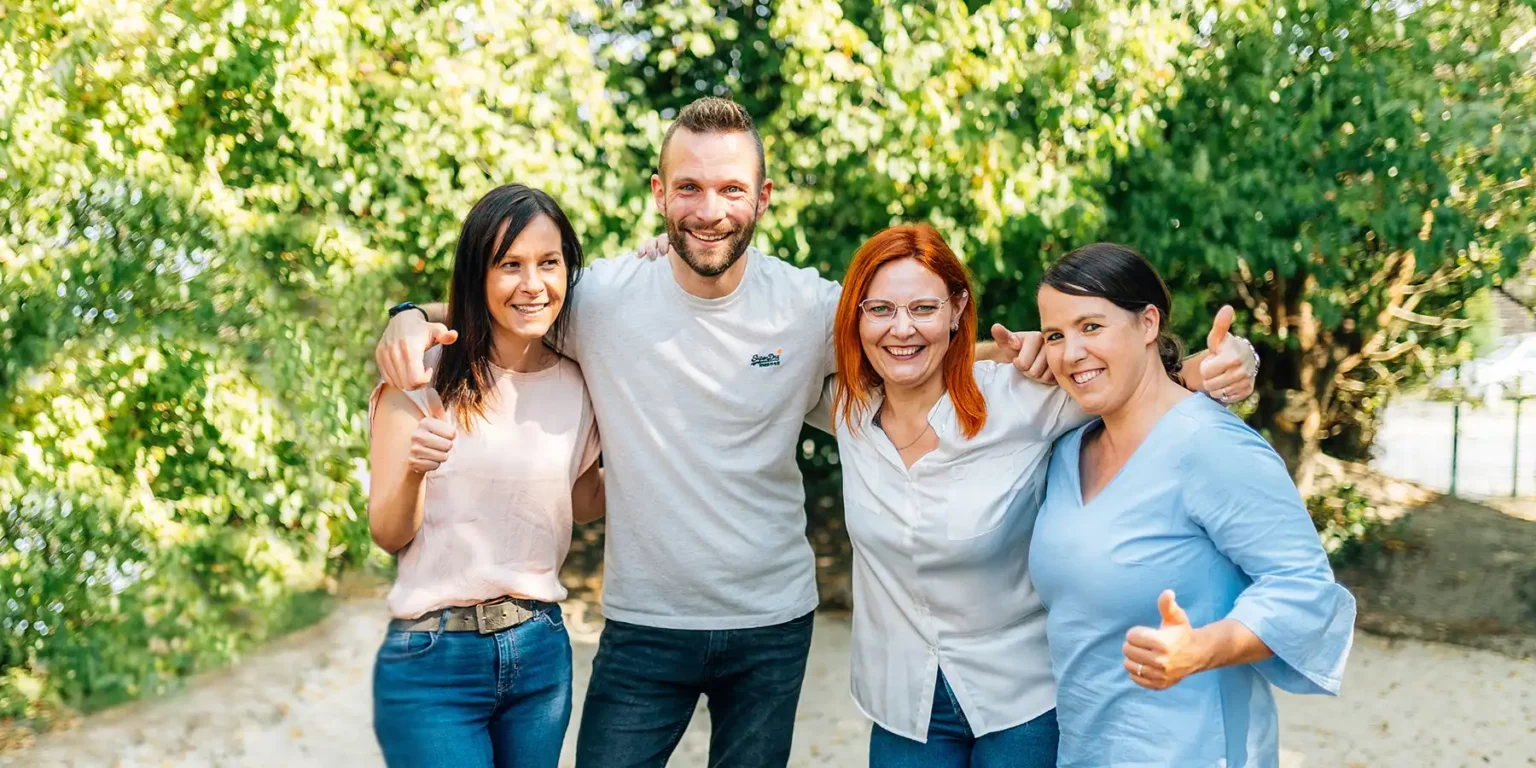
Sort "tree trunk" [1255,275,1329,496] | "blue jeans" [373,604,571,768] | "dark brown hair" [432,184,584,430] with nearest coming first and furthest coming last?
"blue jeans" [373,604,571,768]
"dark brown hair" [432,184,584,430]
"tree trunk" [1255,275,1329,496]

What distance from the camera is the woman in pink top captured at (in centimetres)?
251

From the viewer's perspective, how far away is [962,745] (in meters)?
2.58

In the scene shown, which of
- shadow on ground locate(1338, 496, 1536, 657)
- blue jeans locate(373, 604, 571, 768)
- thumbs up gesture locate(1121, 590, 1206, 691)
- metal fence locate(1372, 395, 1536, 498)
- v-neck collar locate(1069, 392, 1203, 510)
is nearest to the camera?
thumbs up gesture locate(1121, 590, 1206, 691)

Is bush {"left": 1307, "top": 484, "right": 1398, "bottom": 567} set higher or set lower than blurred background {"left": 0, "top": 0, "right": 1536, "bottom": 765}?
lower

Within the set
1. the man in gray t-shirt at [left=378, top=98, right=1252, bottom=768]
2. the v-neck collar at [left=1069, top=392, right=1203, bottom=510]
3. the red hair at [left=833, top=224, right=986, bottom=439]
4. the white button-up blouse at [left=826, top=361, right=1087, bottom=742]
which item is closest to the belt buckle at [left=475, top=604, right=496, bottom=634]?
the man in gray t-shirt at [left=378, top=98, right=1252, bottom=768]

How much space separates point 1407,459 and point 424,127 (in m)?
8.57

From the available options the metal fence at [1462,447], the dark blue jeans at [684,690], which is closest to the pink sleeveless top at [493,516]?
the dark blue jeans at [684,690]

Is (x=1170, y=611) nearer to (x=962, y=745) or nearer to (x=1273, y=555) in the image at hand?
(x=1273, y=555)

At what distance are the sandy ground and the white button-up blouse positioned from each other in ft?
12.2

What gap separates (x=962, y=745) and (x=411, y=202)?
4.58 meters

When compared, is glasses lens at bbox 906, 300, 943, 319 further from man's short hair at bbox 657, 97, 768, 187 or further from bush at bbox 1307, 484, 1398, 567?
bush at bbox 1307, 484, 1398, 567

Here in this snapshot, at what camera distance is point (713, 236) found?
9.41 feet

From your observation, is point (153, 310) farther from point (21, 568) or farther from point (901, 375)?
point (901, 375)

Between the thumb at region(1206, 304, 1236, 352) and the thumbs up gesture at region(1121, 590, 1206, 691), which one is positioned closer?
the thumbs up gesture at region(1121, 590, 1206, 691)
